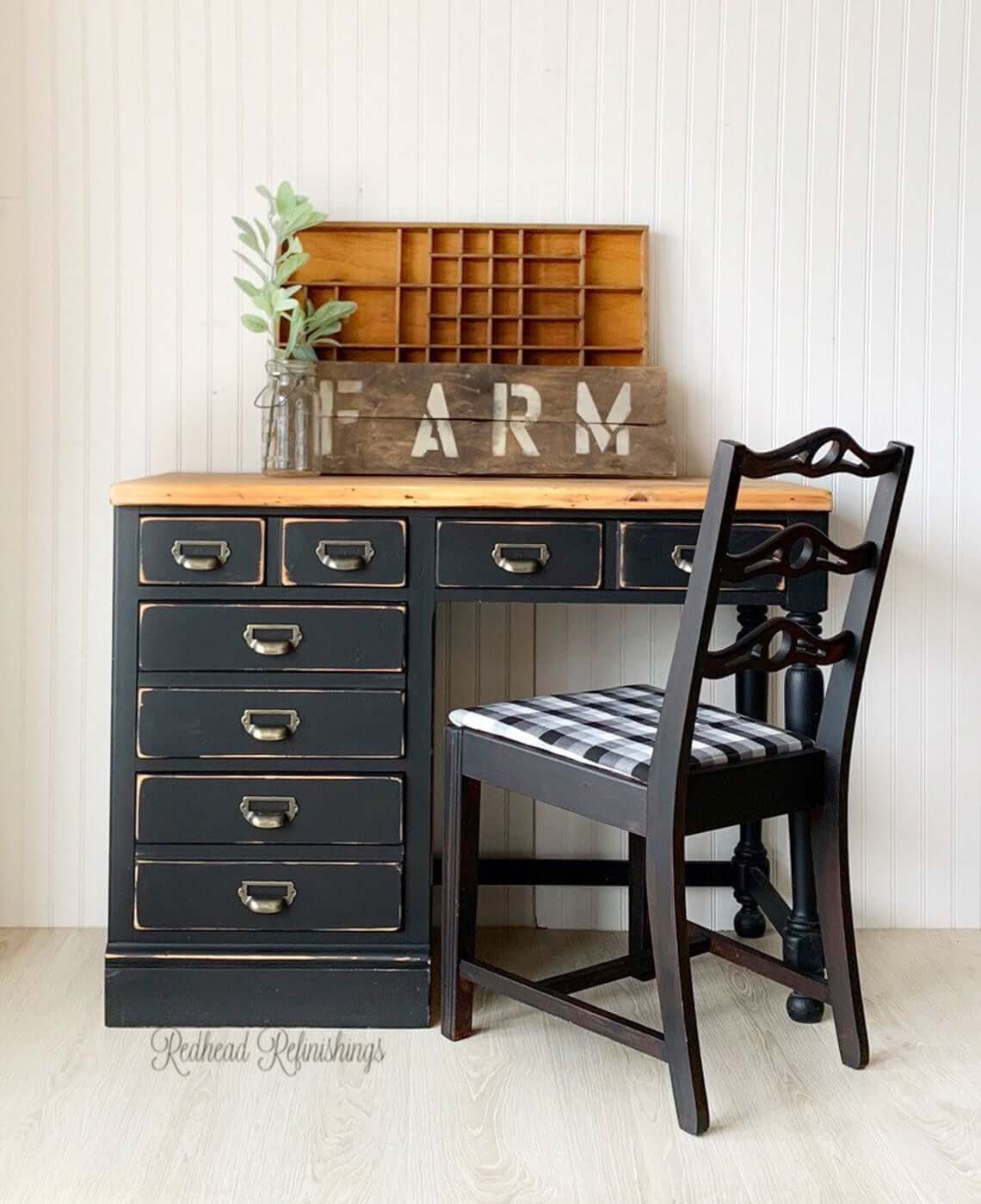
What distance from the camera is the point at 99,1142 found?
1820mm

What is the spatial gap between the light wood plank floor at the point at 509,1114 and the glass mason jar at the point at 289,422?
3.24 feet

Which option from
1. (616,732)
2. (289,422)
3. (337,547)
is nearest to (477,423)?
(289,422)

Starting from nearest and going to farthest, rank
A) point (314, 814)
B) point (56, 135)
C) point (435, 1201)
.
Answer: point (435, 1201)
point (314, 814)
point (56, 135)

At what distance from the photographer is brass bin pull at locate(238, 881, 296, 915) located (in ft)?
7.19

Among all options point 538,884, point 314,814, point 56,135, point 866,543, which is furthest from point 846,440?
point 56,135

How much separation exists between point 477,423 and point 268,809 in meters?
0.82

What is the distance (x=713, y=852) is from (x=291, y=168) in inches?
63.3

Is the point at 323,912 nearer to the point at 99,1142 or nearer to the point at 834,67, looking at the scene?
the point at 99,1142

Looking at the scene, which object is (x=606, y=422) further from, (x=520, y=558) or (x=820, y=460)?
(x=820, y=460)

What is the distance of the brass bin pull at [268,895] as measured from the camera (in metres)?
2.19

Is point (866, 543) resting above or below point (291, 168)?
below

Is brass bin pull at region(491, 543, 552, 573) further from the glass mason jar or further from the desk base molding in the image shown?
the desk base molding

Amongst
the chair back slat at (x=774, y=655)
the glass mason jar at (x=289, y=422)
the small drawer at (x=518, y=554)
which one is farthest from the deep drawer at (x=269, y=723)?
the chair back slat at (x=774, y=655)

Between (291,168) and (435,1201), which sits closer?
(435,1201)
